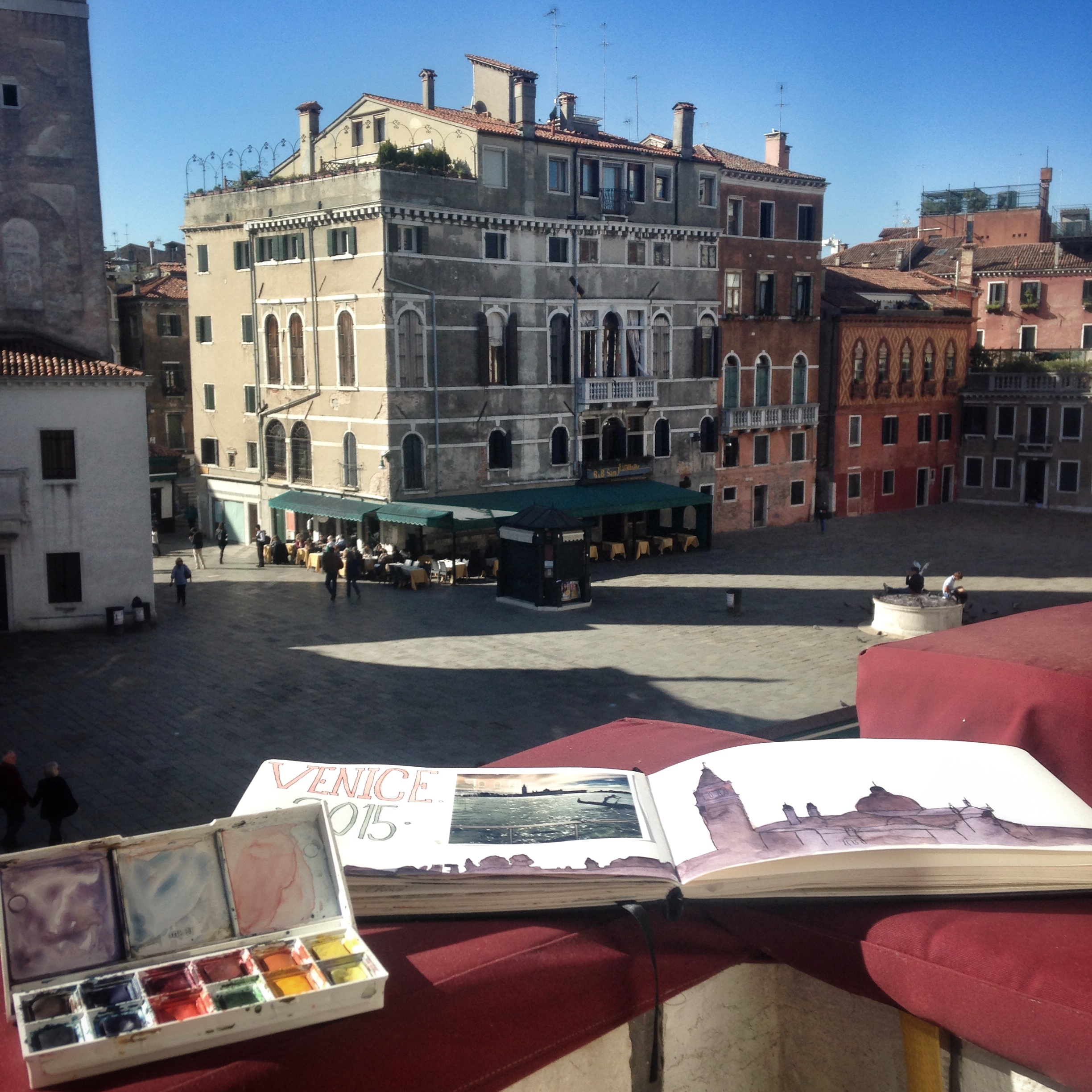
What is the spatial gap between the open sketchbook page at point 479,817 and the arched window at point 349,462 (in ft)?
A: 99.3

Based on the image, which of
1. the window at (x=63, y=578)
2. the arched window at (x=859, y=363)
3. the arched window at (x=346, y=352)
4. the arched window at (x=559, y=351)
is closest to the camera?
the window at (x=63, y=578)

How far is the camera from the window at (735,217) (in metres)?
41.3

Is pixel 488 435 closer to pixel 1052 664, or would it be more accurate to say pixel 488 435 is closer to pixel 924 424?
pixel 924 424

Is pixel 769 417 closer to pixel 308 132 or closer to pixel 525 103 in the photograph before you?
pixel 525 103

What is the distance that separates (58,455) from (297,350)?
1217 centimetres

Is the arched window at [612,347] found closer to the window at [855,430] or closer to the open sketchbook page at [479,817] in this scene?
the window at [855,430]

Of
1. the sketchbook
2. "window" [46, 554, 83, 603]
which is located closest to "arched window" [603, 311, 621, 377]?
"window" [46, 554, 83, 603]

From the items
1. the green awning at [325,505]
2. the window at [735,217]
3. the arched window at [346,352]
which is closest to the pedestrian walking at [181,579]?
the green awning at [325,505]

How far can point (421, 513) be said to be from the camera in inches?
1240

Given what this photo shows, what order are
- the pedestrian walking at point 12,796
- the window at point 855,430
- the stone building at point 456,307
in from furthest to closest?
1. the window at point 855,430
2. the stone building at point 456,307
3. the pedestrian walking at point 12,796

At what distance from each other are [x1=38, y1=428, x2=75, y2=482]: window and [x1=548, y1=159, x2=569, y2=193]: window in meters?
17.7

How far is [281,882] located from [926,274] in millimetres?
55950

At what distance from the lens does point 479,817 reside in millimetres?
3838

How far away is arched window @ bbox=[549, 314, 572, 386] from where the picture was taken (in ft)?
119
